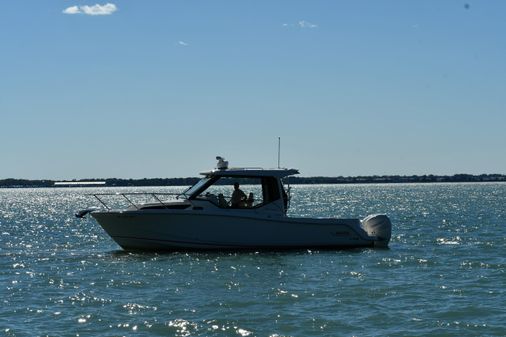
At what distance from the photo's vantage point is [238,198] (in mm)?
24234

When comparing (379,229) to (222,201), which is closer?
(222,201)

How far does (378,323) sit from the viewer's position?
1423 centimetres

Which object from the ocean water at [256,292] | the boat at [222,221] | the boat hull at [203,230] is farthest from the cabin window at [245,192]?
the ocean water at [256,292]

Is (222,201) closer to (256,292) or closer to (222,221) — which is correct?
(222,221)

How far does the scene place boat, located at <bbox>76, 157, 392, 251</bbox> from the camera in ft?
77.7

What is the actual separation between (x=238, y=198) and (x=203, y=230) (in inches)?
51.5

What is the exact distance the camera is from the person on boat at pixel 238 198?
24.1m

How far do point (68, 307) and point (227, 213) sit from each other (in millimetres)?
8512

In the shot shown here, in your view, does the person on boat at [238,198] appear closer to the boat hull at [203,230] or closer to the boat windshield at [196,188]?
the boat hull at [203,230]

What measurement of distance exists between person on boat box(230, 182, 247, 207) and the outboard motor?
14.6 feet

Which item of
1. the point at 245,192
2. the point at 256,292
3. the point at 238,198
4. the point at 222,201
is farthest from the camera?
the point at 245,192

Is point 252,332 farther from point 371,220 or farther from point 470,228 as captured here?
point 470,228

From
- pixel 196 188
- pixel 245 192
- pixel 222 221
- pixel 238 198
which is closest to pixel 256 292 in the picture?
pixel 222 221

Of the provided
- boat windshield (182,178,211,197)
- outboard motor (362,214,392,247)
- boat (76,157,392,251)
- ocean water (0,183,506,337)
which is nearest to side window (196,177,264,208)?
boat (76,157,392,251)
